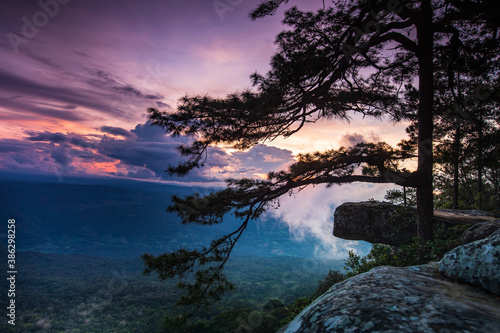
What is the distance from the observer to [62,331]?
271ft

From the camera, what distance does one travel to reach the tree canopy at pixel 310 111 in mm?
5867

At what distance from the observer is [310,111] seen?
272 inches

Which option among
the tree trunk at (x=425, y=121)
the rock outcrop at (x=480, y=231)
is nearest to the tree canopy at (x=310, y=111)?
the tree trunk at (x=425, y=121)

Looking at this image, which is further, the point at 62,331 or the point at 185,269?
the point at 62,331

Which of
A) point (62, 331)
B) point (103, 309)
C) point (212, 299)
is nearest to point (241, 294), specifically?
point (103, 309)

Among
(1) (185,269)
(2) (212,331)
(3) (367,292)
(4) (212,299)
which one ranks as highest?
(3) (367,292)

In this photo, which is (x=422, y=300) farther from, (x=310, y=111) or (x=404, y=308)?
(x=310, y=111)

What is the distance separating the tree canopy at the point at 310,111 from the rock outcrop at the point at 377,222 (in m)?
4.02

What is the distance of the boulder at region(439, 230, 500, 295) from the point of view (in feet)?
8.19

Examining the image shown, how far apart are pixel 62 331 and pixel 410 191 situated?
118 m

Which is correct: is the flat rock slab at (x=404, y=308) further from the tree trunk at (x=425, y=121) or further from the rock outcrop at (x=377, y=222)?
the rock outcrop at (x=377, y=222)

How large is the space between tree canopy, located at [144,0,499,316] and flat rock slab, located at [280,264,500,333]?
3566mm

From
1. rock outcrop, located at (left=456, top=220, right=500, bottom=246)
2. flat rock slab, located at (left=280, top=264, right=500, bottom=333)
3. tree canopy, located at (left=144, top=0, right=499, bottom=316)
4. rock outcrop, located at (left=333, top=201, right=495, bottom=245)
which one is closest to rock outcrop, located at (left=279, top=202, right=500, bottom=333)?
flat rock slab, located at (left=280, top=264, right=500, bottom=333)

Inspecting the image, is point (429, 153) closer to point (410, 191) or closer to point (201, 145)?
point (201, 145)
